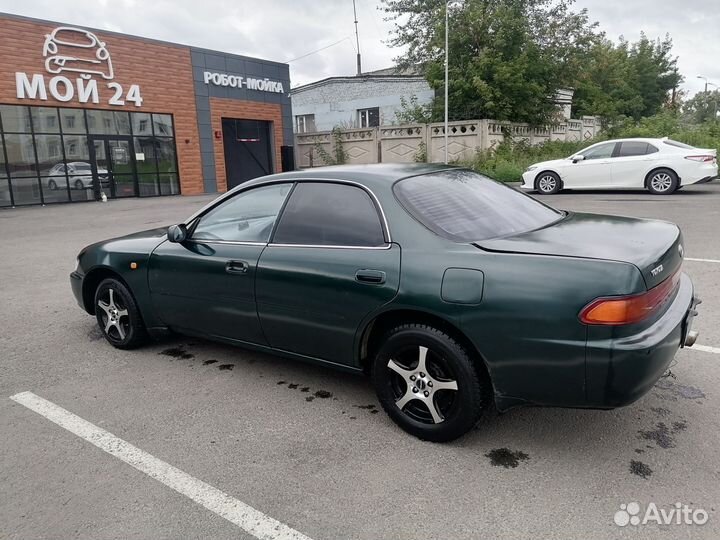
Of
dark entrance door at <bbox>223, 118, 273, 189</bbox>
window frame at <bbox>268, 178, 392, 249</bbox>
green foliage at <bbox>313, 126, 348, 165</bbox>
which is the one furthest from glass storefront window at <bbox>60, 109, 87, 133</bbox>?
window frame at <bbox>268, 178, 392, 249</bbox>

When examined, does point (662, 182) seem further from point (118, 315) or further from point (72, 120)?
point (72, 120)

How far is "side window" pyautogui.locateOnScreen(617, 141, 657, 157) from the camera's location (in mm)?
13945

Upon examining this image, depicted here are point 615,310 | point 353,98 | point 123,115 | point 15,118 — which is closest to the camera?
point 615,310

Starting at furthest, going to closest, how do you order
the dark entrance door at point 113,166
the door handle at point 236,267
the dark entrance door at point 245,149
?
the dark entrance door at point 245,149 → the dark entrance door at point 113,166 → the door handle at point 236,267

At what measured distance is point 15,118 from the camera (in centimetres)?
1781

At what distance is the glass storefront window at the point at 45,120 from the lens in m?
18.2

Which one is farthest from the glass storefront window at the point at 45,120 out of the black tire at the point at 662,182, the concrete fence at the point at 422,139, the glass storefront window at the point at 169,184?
the black tire at the point at 662,182

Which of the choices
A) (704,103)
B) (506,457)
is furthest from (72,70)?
(704,103)

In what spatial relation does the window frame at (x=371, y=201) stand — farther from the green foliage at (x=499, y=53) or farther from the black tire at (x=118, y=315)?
the green foliage at (x=499, y=53)

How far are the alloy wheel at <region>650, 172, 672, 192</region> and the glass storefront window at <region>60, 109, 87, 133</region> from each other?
18.3 meters

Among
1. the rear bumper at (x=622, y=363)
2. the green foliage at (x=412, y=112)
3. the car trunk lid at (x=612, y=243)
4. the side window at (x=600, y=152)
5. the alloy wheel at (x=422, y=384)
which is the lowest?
the alloy wheel at (x=422, y=384)

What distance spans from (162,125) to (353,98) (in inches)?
515

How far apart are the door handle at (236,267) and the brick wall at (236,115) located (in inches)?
834

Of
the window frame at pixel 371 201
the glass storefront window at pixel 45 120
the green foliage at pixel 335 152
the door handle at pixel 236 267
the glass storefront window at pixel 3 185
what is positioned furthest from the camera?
the green foliage at pixel 335 152
